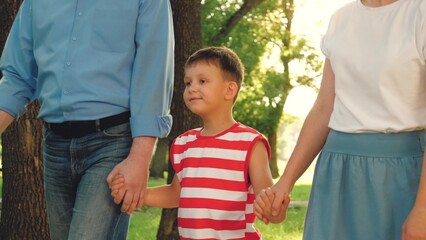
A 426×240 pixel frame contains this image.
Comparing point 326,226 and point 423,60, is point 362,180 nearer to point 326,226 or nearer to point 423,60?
point 326,226

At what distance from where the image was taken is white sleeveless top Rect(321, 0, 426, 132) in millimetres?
3334

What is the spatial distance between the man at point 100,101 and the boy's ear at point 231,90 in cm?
48

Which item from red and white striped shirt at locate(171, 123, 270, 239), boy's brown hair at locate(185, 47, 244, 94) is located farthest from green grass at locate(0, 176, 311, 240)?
red and white striped shirt at locate(171, 123, 270, 239)

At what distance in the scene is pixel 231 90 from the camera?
4.59 m

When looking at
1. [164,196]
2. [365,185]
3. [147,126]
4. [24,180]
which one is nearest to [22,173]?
[24,180]

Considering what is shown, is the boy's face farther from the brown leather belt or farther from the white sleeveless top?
the white sleeveless top

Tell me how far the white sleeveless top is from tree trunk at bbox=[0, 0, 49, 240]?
183 inches

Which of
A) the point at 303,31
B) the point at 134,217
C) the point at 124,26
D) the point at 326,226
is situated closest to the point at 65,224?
the point at 124,26

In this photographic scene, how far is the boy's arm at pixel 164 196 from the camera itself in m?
4.54

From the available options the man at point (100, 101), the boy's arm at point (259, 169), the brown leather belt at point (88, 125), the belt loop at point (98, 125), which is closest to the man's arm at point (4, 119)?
the man at point (100, 101)

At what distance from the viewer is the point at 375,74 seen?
3.40 m

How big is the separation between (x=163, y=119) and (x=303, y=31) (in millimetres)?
30300

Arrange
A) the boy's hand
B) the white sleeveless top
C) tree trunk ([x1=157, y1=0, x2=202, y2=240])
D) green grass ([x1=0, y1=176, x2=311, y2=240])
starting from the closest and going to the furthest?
the white sleeveless top < the boy's hand < tree trunk ([x1=157, y1=0, x2=202, y2=240]) < green grass ([x1=0, y1=176, x2=311, y2=240])

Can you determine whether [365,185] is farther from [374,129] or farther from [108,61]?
[108,61]
